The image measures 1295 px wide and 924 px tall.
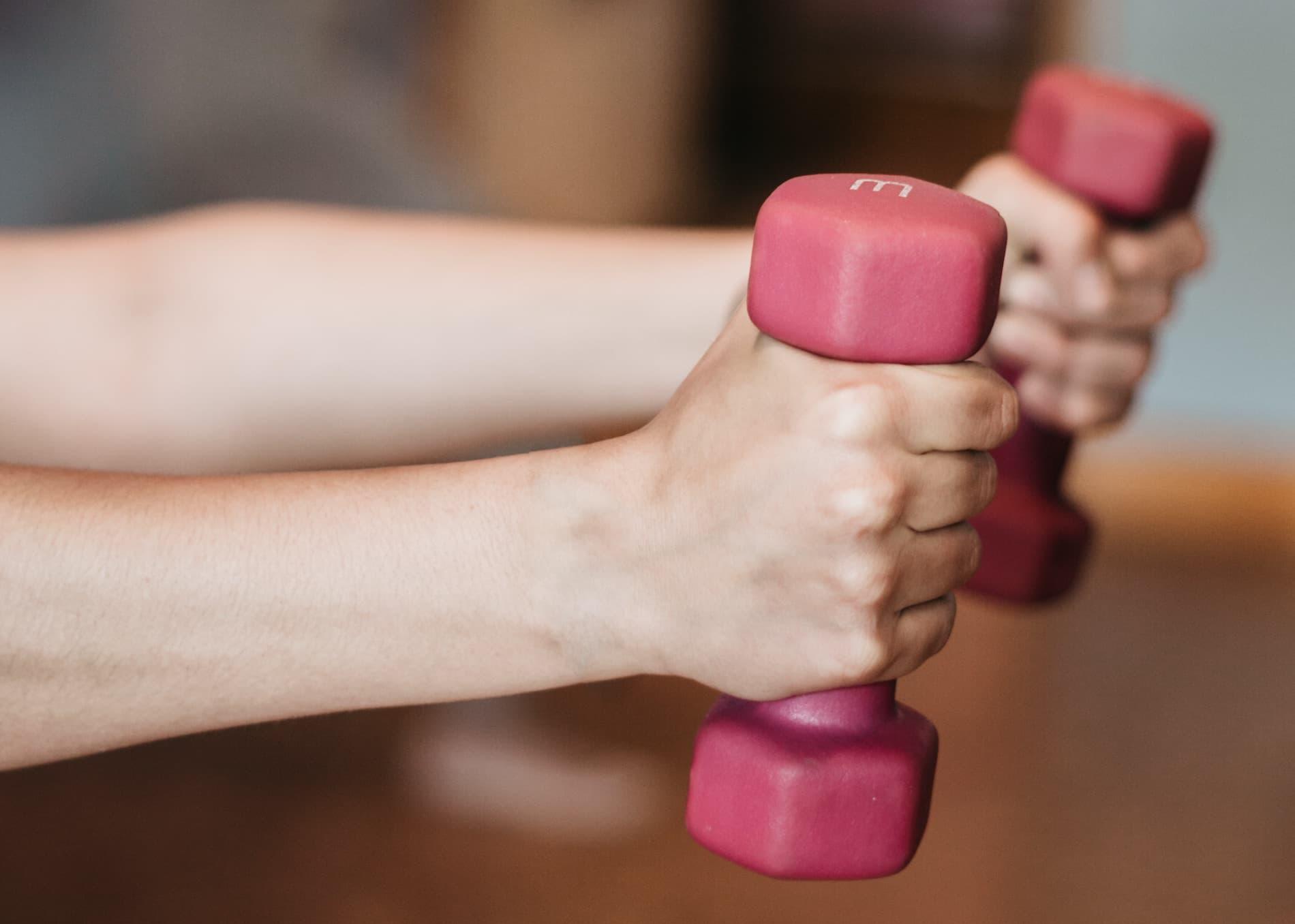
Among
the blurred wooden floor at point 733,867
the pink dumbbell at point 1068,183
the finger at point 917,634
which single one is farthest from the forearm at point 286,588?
the blurred wooden floor at point 733,867

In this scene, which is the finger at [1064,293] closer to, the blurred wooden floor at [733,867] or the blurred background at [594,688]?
the blurred background at [594,688]

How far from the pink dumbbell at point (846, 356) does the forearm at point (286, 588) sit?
0.08 metres

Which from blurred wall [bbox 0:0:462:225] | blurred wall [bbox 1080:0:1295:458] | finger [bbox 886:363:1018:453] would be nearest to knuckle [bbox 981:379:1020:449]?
finger [bbox 886:363:1018:453]

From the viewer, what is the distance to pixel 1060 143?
0.86 metres

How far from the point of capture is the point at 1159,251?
889 mm

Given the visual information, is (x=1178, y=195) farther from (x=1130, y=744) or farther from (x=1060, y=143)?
(x=1130, y=744)

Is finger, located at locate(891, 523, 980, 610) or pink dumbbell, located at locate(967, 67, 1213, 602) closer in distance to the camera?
finger, located at locate(891, 523, 980, 610)

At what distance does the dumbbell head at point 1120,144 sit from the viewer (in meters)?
0.83

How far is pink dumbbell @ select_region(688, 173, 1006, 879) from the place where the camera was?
1.69ft

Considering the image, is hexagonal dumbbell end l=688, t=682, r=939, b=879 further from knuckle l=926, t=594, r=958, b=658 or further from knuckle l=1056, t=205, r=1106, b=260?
knuckle l=1056, t=205, r=1106, b=260

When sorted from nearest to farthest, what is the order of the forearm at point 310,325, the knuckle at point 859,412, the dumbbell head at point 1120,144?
the knuckle at point 859,412 < the dumbbell head at point 1120,144 < the forearm at point 310,325

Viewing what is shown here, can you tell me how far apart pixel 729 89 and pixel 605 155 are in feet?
3.52

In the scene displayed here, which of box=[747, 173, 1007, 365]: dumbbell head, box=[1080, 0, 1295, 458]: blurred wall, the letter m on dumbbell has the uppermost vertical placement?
the letter m on dumbbell

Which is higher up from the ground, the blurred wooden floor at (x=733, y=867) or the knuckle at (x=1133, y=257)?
the knuckle at (x=1133, y=257)
